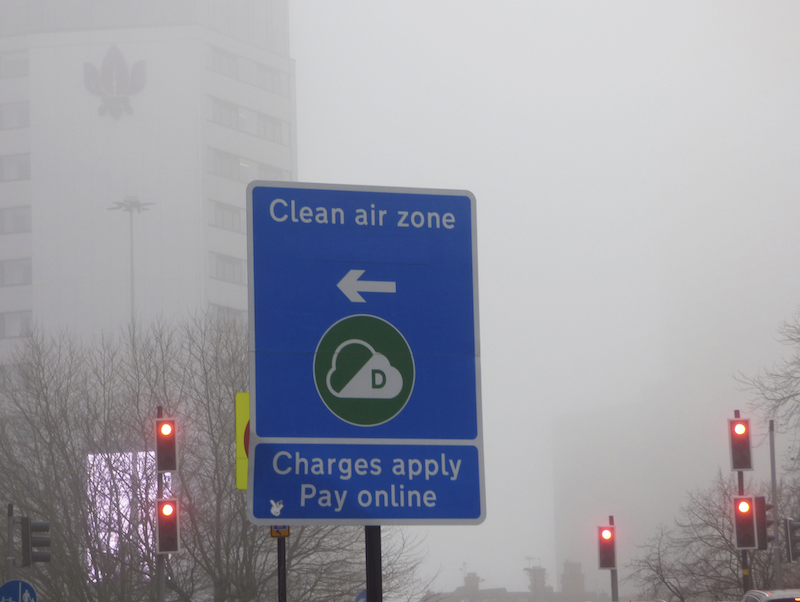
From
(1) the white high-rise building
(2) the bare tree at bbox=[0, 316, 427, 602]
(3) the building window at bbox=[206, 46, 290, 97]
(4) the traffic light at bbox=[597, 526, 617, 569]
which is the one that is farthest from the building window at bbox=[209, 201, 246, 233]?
(4) the traffic light at bbox=[597, 526, 617, 569]

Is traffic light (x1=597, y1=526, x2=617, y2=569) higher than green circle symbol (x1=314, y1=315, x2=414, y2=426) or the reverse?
the reverse

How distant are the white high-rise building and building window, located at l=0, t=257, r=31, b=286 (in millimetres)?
90

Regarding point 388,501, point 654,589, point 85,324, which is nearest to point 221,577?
point 654,589

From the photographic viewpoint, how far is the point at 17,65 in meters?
105

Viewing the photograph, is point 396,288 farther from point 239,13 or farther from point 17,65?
point 239,13

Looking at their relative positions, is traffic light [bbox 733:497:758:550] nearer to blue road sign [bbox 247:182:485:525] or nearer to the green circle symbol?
blue road sign [bbox 247:182:485:525]

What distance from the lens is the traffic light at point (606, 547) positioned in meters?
26.2

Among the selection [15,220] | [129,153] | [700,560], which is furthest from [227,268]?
[700,560]

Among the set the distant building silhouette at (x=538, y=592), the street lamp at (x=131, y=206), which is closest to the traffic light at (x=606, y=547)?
the distant building silhouette at (x=538, y=592)

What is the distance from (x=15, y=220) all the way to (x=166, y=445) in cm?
8915

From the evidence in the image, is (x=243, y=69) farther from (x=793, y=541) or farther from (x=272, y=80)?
(x=793, y=541)

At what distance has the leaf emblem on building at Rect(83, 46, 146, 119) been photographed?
112625 mm

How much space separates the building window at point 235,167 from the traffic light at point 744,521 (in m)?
87.9

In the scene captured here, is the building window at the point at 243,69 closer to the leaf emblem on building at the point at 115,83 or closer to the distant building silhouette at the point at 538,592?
the leaf emblem on building at the point at 115,83
